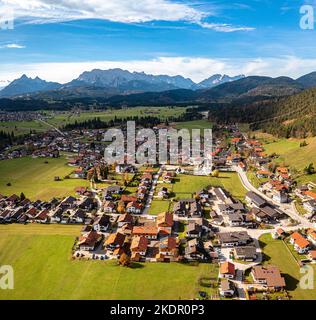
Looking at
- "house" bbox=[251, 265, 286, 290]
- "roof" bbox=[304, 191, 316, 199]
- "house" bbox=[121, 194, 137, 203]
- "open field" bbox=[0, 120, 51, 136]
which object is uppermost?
"open field" bbox=[0, 120, 51, 136]

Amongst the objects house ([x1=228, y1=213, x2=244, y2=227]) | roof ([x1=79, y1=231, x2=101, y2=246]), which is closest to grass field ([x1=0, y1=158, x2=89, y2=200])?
roof ([x1=79, y1=231, x2=101, y2=246])

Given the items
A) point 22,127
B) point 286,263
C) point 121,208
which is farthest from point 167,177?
point 22,127

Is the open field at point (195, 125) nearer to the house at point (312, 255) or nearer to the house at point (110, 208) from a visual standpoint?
the house at point (110, 208)

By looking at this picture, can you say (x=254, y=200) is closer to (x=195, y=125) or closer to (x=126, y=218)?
(x=126, y=218)

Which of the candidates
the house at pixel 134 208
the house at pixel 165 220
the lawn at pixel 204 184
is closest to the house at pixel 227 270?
the house at pixel 165 220

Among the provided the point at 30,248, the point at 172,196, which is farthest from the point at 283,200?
the point at 30,248

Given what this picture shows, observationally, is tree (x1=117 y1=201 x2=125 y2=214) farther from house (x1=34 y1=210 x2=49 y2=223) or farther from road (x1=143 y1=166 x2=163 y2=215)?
house (x1=34 y1=210 x2=49 y2=223)
